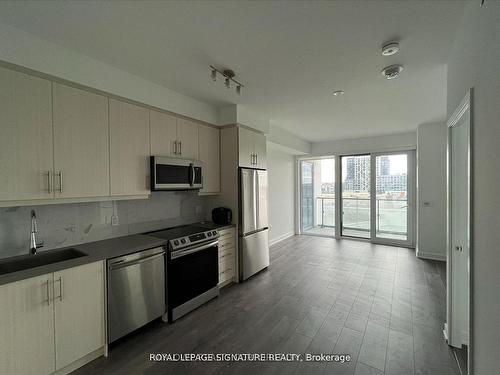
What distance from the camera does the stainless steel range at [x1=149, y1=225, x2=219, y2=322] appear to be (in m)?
2.58

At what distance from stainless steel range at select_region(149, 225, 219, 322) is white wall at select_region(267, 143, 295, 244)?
282 centimetres

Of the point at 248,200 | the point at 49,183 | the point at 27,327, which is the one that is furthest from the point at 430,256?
the point at 49,183

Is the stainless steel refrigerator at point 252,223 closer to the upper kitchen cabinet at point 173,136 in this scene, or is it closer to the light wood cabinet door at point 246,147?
the light wood cabinet door at point 246,147

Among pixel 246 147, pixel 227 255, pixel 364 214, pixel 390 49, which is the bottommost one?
pixel 227 255

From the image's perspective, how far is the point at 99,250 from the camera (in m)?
2.22

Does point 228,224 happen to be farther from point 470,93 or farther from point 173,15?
point 470,93

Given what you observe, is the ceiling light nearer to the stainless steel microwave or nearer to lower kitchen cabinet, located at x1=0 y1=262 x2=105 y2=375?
the stainless steel microwave

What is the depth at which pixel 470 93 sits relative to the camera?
4.53ft

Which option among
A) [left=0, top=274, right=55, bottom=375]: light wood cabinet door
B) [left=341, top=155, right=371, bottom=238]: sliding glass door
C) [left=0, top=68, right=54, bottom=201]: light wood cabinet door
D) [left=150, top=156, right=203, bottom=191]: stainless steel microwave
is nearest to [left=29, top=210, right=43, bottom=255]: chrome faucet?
[left=0, top=68, right=54, bottom=201]: light wood cabinet door

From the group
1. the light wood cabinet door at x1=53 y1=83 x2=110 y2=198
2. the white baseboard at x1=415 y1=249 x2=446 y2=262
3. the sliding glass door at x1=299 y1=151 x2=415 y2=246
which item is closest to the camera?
the light wood cabinet door at x1=53 y1=83 x2=110 y2=198

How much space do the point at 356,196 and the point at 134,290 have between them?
18.9 feet

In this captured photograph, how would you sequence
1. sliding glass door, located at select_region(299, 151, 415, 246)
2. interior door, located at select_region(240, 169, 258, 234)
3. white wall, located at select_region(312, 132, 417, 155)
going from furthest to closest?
sliding glass door, located at select_region(299, 151, 415, 246) < white wall, located at select_region(312, 132, 417, 155) < interior door, located at select_region(240, 169, 258, 234)

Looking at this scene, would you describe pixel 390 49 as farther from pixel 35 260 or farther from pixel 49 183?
pixel 35 260

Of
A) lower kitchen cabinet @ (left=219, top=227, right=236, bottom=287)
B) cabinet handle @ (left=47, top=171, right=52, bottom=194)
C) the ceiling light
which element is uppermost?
the ceiling light
